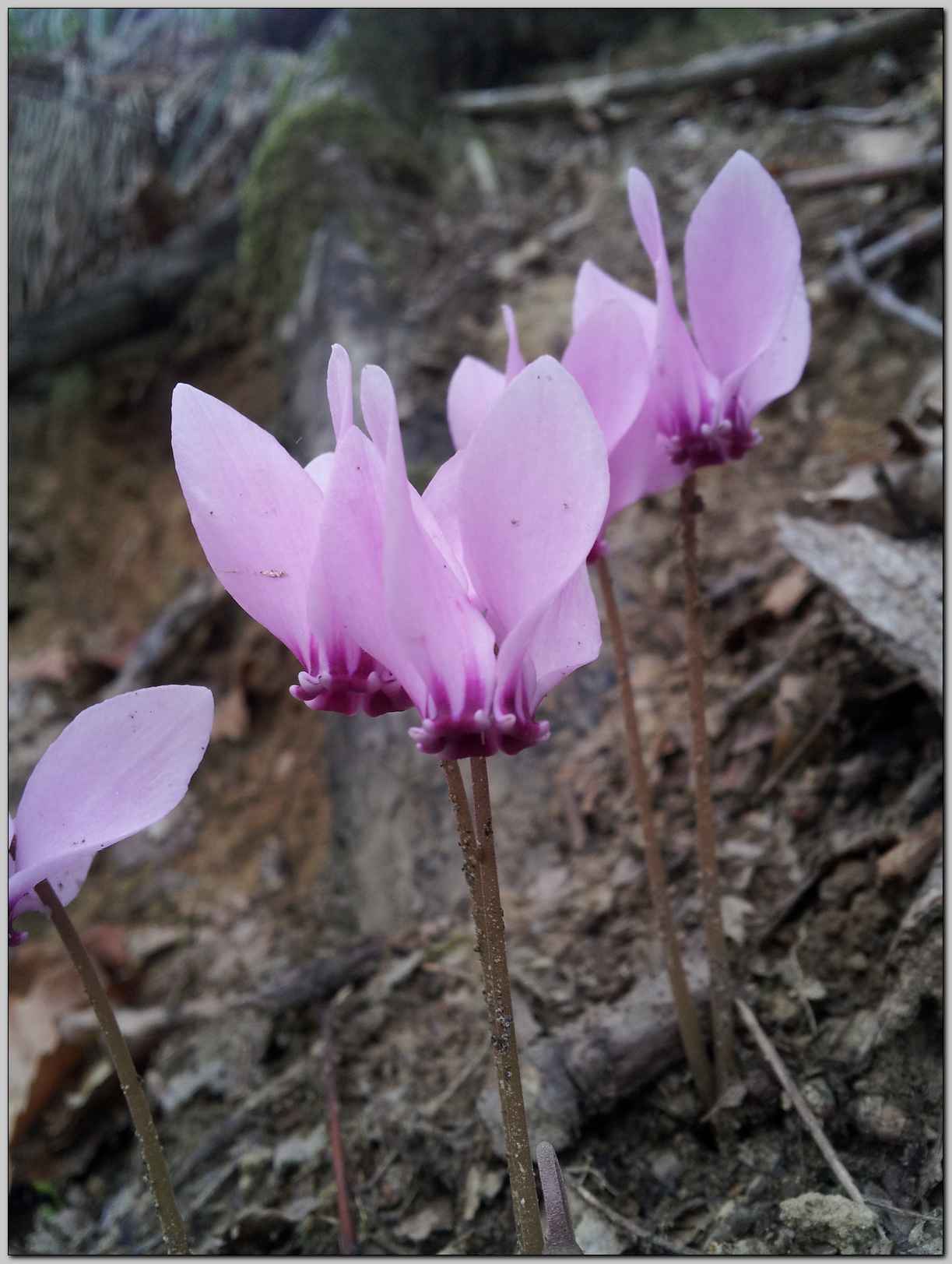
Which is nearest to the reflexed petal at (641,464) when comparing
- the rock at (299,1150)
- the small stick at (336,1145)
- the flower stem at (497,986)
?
the flower stem at (497,986)

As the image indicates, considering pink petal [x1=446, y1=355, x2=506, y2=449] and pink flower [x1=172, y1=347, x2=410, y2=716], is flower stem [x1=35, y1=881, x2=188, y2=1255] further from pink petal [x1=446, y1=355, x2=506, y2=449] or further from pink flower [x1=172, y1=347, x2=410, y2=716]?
pink petal [x1=446, y1=355, x2=506, y2=449]

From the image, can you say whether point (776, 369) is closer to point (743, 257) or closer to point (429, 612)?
point (743, 257)

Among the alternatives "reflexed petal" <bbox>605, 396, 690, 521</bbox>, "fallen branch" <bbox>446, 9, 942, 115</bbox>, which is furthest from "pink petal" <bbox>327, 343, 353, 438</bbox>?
"fallen branch" <bbox>446, 9, 942, 115</bbox>

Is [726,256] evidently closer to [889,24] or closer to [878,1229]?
[878,1229]

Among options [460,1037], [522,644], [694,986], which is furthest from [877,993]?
[522,644]

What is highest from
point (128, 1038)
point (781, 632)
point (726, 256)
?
point (726, 256)

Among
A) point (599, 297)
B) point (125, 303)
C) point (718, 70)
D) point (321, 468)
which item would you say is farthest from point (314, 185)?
point (321, 468)

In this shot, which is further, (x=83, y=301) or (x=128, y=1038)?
(x=83, y=301)
